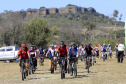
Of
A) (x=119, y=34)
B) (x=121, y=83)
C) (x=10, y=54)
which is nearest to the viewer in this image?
(x=121, y=83)

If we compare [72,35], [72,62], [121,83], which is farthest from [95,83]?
[72,35]

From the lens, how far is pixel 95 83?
522 inches

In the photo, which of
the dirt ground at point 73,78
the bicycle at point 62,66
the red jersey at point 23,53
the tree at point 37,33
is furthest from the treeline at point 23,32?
the bicycle at point 62,66

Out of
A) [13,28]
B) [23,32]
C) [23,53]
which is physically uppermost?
[13,28]

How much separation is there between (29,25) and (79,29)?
86.6 ft

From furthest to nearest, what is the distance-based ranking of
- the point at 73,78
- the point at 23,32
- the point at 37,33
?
the point at 37,33, the point at 23,32, the point at 73,78

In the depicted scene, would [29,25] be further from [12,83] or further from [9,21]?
Answer: [12,83]

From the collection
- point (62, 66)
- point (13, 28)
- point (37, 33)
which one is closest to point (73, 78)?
point (62, 66)

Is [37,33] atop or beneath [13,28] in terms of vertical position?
beneath

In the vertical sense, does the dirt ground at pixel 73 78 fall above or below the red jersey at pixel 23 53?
below

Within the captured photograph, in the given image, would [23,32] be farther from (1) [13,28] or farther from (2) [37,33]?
(2) [37,33]

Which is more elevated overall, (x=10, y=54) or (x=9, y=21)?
(x=9, y=21)

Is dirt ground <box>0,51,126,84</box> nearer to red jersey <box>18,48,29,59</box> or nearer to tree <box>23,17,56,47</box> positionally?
red jersey <box>18,48,29,59</box>

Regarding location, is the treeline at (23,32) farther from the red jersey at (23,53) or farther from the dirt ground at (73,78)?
the red jersey at (23,53)
